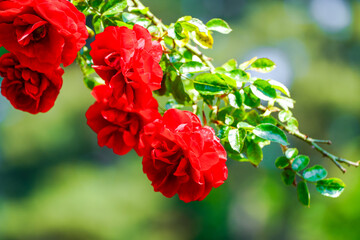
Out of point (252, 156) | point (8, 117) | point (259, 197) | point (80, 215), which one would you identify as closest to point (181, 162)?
point (252, 156)

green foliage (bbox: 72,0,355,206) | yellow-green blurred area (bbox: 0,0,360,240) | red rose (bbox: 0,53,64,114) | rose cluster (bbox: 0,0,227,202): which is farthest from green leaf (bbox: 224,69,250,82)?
yellow-green blurred area (bbox: 0,0,360,240)

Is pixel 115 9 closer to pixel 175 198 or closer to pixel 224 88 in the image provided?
pixel 224 88

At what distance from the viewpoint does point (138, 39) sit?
461mm

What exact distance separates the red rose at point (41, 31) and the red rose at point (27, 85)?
0.10 feet

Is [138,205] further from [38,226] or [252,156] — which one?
[252,156]

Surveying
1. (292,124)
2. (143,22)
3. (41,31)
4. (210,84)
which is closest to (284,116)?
(292,124)

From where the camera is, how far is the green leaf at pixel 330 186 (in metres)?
0.53

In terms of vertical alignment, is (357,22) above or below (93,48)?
below

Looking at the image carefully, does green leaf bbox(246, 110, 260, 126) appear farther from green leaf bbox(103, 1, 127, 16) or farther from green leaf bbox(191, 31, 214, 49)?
green leaf bbox(103, 1, 127, 16)

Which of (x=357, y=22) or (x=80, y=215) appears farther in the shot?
(x=357, y=22)

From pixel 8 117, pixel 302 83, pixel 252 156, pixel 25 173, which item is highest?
pixel 252 156

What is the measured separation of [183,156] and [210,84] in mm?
103

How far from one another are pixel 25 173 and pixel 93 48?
7.23 metres

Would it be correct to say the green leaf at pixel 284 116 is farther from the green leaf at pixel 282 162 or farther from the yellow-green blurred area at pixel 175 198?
the yellow-green blurred area at pixel 175 198
